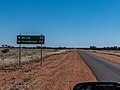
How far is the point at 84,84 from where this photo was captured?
4.58m

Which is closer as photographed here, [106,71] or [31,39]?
[106,71]

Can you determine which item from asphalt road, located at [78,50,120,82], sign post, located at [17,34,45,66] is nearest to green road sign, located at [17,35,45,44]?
sign post, located at [17,34,45,66]

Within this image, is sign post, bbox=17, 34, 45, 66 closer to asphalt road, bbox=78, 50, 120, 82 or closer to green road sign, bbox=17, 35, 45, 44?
green road sign, bbox=17, 35, 45, 44

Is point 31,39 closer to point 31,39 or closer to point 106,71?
point 31,39

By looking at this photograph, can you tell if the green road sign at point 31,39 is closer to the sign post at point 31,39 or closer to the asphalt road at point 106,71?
the sign post at point 31,39

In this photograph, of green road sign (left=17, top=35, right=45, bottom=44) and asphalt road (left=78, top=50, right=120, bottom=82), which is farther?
green road sign (left=17, top=35, right=45, bottom=44)

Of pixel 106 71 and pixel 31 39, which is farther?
pixel 31 39

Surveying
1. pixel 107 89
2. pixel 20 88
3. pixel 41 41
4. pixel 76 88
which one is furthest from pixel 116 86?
pixel 41 41

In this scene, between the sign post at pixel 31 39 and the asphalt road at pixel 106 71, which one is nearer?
the asphalt road at pixel 106 71

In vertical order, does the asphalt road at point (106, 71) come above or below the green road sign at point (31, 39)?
below

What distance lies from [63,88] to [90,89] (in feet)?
36.3

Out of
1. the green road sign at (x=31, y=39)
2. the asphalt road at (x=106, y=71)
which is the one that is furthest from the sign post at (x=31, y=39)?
the asphalt road at (x=106, y=71)

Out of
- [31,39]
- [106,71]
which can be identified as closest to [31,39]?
[31,39]

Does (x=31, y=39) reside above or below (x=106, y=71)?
above
